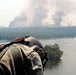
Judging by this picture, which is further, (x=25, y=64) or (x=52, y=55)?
(x=52, y=55)

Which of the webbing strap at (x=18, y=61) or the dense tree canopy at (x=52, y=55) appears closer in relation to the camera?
the webbing strap at (x=18, y=61)

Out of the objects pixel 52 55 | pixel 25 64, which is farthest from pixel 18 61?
pixel 52 55

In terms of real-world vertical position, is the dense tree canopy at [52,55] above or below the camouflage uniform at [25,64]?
below

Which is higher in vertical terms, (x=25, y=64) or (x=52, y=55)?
(x=25, y=64)

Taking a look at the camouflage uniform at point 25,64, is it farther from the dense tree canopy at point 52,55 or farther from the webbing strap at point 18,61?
the dense tree canopy at point 52,55

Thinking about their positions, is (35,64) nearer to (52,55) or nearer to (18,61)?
(18,61)

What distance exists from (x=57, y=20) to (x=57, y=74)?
113641 mm

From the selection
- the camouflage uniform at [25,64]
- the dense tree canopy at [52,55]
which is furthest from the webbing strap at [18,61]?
the dense tree canopy at [52,55]

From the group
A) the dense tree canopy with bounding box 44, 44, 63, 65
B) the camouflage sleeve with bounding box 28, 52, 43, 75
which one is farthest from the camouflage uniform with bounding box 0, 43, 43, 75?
the dense tree canopy with bounding box 44, 44, 63, 65

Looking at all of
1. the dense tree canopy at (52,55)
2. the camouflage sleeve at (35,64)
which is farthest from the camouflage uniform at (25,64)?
the dense tree canopy at (52,55)

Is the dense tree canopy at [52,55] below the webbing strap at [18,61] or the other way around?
below

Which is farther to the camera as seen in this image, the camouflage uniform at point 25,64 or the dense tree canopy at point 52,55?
the dense tree canopy at point 52,55

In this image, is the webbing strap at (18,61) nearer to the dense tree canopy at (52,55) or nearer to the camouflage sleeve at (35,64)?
the camouflage sleeve at (35,64)

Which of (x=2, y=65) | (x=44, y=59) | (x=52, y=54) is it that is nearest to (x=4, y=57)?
(x=2, y=65)
